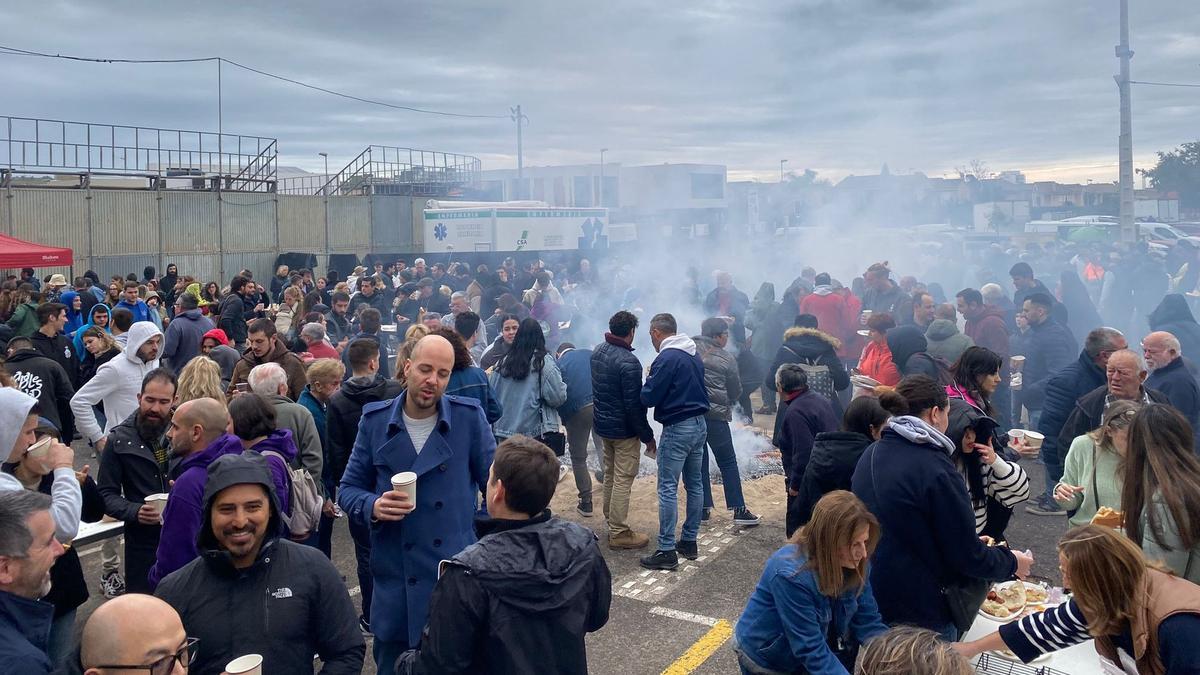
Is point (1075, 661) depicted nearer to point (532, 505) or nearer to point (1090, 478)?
point (1090, 478)

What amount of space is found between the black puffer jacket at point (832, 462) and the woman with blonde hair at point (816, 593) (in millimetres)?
1276

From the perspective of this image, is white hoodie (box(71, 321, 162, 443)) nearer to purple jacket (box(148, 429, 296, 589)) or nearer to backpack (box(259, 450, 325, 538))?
backpack (box(259, 450, 325, 538))

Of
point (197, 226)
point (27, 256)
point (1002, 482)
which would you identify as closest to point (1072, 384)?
point (1002, 482)

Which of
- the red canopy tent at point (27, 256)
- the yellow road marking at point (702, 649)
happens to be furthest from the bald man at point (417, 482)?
the red canopy tent at point (27, 256)

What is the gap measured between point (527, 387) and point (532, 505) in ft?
13.7

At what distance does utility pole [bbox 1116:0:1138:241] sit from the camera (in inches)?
621

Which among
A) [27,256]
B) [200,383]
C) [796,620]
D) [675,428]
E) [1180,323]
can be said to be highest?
[27,256]

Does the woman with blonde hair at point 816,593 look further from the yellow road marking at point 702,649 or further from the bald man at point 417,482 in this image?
the yellow road marking at point 702,649

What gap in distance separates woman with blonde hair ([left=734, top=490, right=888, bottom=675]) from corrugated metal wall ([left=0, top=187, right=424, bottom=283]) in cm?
2141

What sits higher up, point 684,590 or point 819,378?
point 819,378

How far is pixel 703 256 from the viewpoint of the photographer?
27906mm

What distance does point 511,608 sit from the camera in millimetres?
2410

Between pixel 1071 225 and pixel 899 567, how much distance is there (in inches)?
1110

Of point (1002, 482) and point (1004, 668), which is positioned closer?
point (1004, 668)
